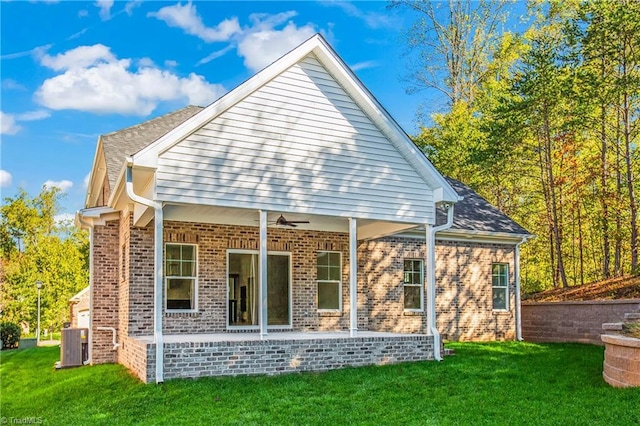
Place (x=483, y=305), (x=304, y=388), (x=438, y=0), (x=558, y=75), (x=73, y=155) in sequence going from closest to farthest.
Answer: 1. (x=304, y=388)
2. (x=483, y=305)
3. (x=558, y=75)
4. (x=438, y=0)
5. (x=73, y=155)

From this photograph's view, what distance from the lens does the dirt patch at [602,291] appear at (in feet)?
51.1

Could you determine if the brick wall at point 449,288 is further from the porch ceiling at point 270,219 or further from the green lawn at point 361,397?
the green lawn at point 361,397

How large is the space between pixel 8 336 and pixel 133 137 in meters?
13.2

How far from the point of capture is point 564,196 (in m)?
23.0

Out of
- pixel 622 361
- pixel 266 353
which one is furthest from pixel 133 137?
pixel 622 361

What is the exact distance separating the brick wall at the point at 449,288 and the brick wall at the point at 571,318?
560 mm

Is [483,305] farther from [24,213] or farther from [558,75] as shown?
[24,213]

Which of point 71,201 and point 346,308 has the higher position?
point 71,201

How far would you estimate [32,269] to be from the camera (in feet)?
106

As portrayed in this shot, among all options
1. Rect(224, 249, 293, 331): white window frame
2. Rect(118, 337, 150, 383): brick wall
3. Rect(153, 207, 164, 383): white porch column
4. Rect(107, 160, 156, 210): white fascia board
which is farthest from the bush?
Rect(153, 207, 164, 383): white porch column

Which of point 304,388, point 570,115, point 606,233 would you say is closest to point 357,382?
point 304,388

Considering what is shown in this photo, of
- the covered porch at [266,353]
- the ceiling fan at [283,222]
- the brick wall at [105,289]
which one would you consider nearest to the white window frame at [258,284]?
the ceiling fan at [283,222]

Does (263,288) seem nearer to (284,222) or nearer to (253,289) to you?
(284,222)

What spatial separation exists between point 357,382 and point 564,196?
1604cm
